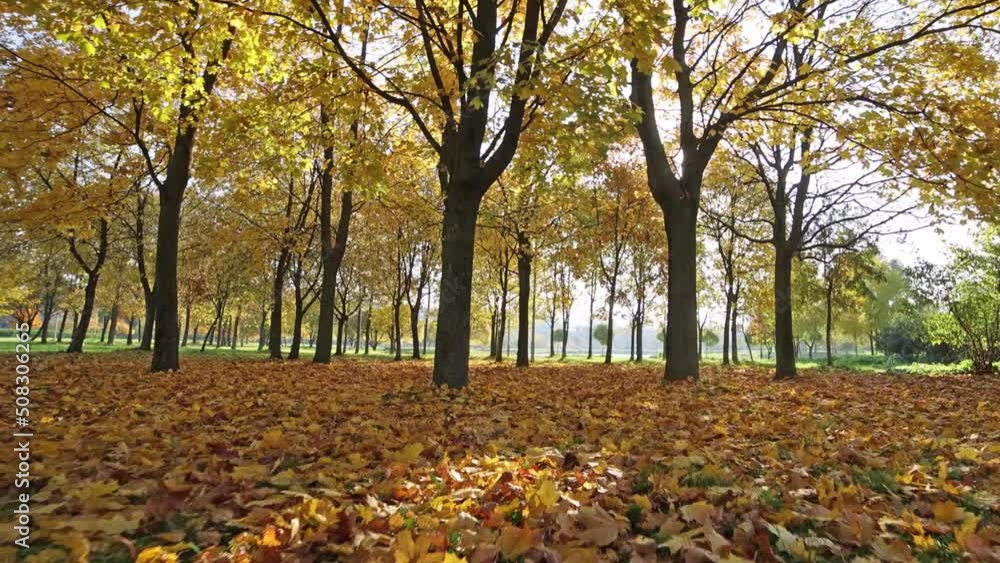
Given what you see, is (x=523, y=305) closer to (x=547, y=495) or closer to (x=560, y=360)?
(x=560, y=360)

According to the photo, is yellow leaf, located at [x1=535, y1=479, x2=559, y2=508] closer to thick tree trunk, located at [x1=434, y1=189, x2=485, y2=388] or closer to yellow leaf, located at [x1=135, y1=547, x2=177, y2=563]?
yellow leaf, located at [x1=135, y1=547, x2=177, y2=563]

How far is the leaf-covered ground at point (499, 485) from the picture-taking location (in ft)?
6.77

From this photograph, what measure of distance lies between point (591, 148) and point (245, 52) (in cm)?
616

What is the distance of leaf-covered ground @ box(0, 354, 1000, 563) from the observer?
6.77 feet

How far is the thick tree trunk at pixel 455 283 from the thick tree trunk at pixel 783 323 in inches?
364

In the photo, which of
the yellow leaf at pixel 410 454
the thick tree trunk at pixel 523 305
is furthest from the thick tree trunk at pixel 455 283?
the thick tree trunk at pixel 523 305

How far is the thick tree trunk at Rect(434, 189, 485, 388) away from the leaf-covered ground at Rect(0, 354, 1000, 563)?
188 cm

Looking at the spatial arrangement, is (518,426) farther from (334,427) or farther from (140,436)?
(140,436)

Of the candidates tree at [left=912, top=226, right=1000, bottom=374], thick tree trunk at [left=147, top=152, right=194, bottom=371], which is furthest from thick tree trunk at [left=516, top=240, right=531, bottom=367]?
tree at [left=912, top=226, right=1000, bottom=374]

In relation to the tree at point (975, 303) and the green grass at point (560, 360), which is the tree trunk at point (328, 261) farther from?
the tree at point (975, 303)

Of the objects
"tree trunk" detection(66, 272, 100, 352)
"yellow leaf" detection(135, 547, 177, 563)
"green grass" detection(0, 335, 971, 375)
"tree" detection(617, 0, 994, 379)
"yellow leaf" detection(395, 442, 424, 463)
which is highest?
"tree" detection(617, 0, 994, 379)

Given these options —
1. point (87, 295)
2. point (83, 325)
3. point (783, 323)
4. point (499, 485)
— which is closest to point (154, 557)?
point (499, 485)

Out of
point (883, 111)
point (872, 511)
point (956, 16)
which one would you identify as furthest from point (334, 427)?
point (956, 16)

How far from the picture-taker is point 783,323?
1322 centimetres
